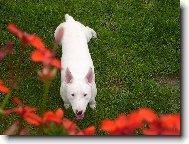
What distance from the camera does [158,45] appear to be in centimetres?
297

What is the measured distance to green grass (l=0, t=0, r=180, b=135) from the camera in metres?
2.69

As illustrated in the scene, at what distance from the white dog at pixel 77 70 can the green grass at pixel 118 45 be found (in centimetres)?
10

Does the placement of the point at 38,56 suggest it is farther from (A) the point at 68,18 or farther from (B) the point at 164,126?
(A) the point at 68,18

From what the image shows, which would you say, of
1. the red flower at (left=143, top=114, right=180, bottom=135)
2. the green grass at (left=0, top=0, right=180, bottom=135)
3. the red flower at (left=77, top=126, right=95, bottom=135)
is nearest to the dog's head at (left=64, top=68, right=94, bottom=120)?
the green grass at (left=0, top=0, right=180, bottom=135)

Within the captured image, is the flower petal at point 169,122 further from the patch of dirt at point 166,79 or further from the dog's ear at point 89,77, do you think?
the patch of dirt at point 166,79

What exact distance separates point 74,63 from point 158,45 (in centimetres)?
61

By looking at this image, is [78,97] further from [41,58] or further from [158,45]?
[41,58]

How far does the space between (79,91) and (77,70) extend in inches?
6.5

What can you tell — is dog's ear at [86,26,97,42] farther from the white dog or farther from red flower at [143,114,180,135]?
red flower at [143,114,180,135]

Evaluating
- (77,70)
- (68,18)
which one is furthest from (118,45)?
(77,70)

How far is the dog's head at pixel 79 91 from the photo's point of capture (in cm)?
238

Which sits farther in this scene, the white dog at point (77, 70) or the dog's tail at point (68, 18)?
the dog's tail at point (68, 18)

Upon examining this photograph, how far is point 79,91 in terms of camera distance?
240cm

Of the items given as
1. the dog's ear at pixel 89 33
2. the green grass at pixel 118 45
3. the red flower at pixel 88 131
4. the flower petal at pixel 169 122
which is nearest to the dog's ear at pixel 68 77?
the green grass at pixel 118 45
